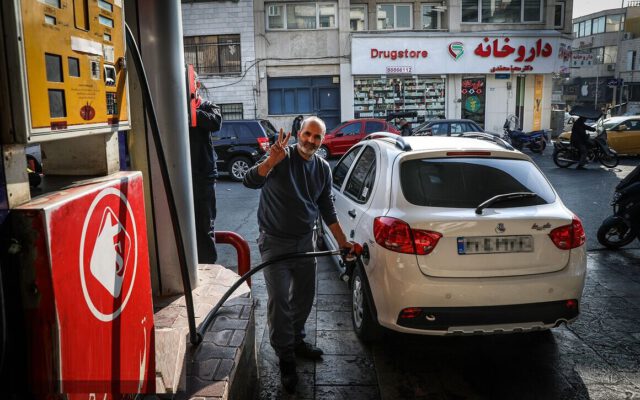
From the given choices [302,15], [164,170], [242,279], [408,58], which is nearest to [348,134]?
[408,58]

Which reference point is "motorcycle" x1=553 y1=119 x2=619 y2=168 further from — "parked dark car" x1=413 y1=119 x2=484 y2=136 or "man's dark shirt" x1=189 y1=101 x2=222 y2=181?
"man's dark shirt" x1=189 y1=101 x2=222 y2=181

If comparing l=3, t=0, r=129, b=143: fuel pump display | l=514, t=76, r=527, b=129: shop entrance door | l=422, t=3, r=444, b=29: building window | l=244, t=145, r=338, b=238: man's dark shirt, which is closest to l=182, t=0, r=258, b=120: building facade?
l=422, t=3, r=444, b=29: building window

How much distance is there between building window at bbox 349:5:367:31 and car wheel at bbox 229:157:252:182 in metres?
13.4

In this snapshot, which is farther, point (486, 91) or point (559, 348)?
point (486, 91)

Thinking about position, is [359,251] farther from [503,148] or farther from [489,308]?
[503,148]

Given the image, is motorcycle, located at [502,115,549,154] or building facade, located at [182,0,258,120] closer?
motorcycle, located at [502,115,549,154]

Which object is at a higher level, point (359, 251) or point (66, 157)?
point (66, 157)

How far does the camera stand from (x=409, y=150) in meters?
4.33

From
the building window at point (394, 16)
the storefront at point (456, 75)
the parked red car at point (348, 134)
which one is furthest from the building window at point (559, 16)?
the parked red car at point (348, 134)

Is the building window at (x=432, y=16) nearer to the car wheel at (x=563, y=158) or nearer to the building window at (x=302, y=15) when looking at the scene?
the building window at (x=302, y=15)

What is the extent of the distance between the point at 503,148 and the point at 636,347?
1.93 m

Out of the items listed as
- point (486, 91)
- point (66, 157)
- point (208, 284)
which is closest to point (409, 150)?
point (208, 284)

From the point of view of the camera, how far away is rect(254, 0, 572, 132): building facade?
24844mm

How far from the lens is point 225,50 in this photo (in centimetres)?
2497
